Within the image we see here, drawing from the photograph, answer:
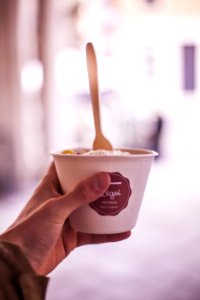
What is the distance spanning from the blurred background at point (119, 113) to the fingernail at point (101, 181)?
1.64 meters

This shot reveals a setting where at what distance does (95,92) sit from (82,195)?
24cm

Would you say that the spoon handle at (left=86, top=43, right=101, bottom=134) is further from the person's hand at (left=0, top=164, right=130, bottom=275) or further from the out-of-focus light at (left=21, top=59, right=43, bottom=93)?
the out-of-focus light at (left=21, top=59, right=43, bottom=93)

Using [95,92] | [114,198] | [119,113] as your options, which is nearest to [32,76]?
[119,113]

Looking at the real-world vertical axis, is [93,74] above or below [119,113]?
above

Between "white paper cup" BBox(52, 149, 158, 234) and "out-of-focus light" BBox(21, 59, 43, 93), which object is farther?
"out-of-focus light" BBox(21, 59, 43, 93)

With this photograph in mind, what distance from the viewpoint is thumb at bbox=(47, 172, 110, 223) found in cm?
81

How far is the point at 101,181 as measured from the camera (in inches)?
31.9

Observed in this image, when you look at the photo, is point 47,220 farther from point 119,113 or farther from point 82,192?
point 119,113

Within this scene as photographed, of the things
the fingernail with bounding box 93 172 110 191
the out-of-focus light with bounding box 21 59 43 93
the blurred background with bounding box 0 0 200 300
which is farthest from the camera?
the out-of-focus light with bounding box 21 59 43 93

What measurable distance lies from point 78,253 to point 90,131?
4.07 metres

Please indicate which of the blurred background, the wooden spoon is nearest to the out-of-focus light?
the blurred background

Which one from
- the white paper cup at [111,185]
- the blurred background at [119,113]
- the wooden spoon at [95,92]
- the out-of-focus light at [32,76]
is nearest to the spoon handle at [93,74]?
the wooden spoon at [95,92]

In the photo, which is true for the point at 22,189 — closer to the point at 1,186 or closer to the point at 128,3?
the point at 1,186

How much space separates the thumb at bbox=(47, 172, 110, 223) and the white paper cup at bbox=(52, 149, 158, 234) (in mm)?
24
